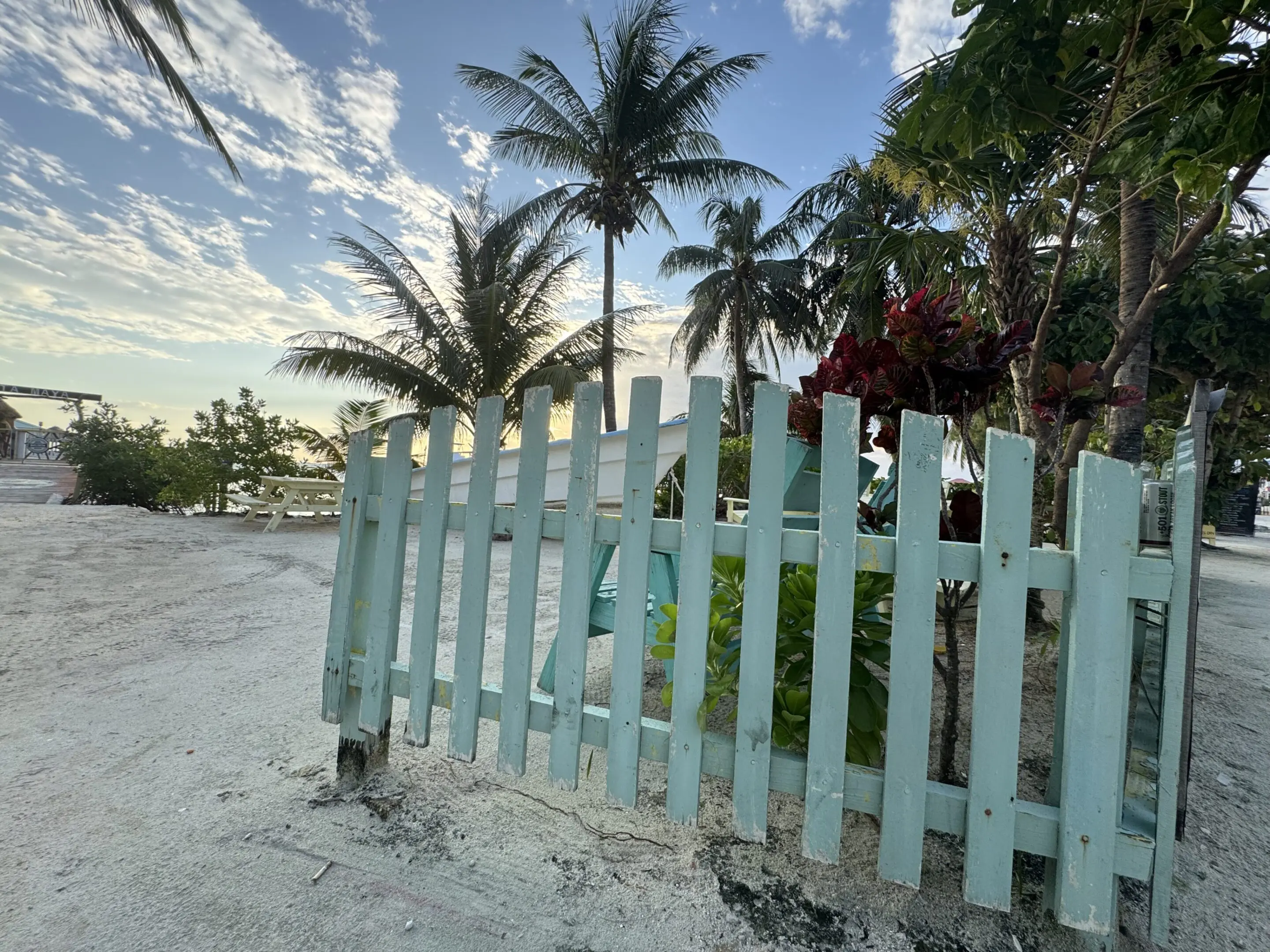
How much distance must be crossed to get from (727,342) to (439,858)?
18037 mm

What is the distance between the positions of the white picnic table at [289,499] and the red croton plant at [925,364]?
8.22 metres

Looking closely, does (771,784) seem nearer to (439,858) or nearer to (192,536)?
(439,858)

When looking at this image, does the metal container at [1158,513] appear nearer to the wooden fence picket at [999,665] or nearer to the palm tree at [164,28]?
the wooden fence picket at [999,665]

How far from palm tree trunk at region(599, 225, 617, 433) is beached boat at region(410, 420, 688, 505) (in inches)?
362

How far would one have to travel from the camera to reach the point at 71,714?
88.1 inches

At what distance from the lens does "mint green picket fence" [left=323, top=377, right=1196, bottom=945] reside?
1101 millimetres

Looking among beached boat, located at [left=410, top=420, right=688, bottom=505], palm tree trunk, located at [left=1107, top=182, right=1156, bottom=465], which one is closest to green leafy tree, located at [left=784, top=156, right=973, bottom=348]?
palm tree trunk, located at [left=1107, top=182, right=1156, bottom=465]

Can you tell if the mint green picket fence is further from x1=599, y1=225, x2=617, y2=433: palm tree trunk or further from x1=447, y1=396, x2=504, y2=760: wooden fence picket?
x1=599, y1=225, x2=617, y2=433: palm tree trunk

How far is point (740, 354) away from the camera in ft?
56.8

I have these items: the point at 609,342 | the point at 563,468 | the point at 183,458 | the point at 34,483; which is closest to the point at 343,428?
the point at 183,458

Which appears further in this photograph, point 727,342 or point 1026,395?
point 727,342

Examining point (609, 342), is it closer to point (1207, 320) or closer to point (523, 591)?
point (1207, 320)

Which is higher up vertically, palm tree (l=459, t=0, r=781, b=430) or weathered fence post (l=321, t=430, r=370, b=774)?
palm tree (l=459, t=0, r=781, b=430)

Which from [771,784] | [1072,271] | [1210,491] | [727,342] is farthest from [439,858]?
[727,342]
